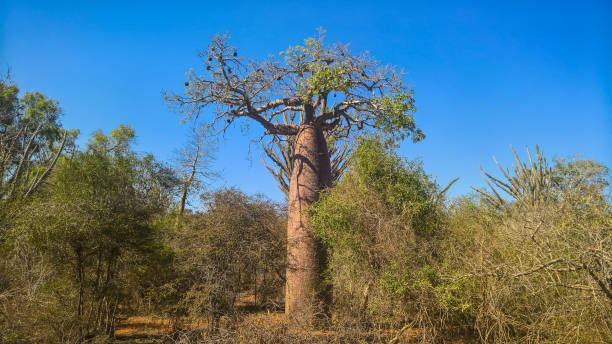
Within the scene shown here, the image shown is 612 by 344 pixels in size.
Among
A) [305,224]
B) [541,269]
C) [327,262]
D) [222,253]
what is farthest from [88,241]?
[541,269]

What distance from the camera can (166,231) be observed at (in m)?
6.94

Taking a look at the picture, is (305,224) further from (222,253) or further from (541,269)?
(541,269)

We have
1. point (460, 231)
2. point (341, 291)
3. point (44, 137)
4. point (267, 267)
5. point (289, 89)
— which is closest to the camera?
point (460, 231)

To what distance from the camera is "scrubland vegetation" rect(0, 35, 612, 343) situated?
4.39 m

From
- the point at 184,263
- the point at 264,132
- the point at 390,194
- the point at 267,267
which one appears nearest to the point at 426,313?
the point at 390,194

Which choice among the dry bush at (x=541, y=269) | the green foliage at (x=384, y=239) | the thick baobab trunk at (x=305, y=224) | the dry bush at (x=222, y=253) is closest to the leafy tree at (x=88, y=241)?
the dry bush at (x=222, y=253)

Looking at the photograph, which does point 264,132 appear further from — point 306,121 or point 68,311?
point 68,311

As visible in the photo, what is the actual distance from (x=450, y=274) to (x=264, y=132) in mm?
4404

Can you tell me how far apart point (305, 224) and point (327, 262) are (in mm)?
782

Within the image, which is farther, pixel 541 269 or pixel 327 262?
pixel 327 262

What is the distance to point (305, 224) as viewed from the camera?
258 inches

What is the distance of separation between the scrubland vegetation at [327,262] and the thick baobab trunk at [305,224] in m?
0.19

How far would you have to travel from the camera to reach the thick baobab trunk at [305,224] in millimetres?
6293

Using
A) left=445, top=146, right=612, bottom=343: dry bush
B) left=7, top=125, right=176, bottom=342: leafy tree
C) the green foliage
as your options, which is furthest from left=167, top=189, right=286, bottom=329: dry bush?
left=445, top=146, right=612, bottom=343: dry bush
